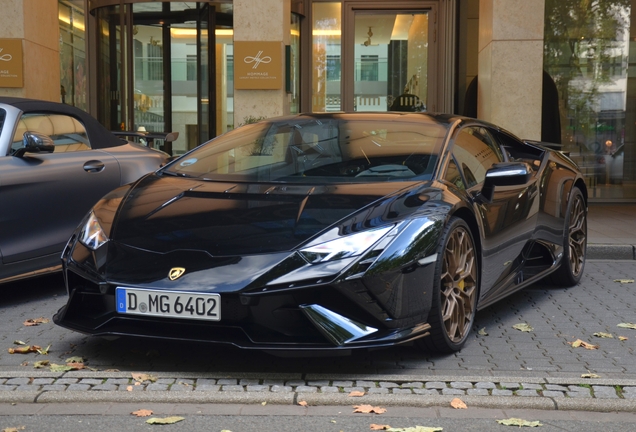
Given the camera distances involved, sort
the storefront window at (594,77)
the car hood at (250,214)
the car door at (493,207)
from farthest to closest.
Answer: the storefront window at (594,77) → the car door at (493,207) → the car hood at (250,214)

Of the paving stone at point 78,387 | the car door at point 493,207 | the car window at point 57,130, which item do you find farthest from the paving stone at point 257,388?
the car window at point 57,130

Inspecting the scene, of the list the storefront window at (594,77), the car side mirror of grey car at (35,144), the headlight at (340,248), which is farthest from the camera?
the storefront window at (594,77)

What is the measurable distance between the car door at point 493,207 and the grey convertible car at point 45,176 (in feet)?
8.99

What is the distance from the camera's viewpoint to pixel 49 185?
6387mm

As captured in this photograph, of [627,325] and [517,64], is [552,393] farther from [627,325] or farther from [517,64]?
[517,64]

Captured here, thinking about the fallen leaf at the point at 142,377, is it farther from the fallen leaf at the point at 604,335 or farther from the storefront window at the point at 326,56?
the storefront window at the point at 326,56

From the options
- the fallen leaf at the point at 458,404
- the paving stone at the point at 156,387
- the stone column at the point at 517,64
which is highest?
the stone column at the point at 517,64

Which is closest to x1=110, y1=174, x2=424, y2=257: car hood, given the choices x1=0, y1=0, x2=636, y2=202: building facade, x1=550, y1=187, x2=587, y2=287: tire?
x1=550, y1=187, x2=587, y2=287: tire

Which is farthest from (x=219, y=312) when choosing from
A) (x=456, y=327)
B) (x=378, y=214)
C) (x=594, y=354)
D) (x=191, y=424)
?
(x=594, y=354)

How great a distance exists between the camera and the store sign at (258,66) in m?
12.6

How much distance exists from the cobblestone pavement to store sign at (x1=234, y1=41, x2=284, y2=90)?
722 centimetres

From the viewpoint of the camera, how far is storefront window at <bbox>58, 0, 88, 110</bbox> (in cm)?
1474

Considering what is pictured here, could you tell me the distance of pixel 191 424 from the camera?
3.69 metres

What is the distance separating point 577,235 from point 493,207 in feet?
6.57
